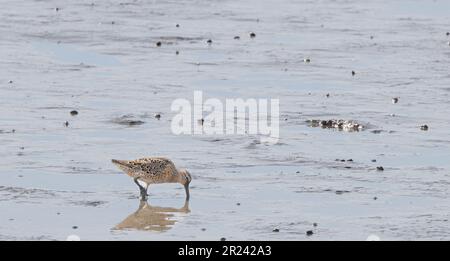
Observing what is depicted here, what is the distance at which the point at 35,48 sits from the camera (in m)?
23.4

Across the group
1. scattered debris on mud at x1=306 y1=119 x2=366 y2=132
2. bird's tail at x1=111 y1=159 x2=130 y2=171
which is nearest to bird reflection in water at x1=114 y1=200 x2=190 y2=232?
bird's tail at x1=111 y1=159 x2=130 y2=171

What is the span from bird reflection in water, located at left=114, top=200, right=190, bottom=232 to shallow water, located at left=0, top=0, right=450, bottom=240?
0.13ft

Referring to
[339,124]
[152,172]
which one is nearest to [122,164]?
[152,172]

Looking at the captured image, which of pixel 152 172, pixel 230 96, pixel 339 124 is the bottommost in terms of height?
pixel 152 172

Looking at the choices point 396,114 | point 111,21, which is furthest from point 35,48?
point 396,114

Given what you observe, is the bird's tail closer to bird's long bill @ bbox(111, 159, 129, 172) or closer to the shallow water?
bird's long bill @ bbox(111, 159, 129, 172)

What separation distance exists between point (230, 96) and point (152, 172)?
5288 mm

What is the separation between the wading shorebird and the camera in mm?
14757

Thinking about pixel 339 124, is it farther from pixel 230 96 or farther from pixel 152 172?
pixel 152 172

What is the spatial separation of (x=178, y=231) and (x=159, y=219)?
0.65 meters

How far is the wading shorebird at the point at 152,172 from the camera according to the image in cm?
1476

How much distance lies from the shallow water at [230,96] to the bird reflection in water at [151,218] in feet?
0.13

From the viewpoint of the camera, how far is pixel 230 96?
20031 millimetres

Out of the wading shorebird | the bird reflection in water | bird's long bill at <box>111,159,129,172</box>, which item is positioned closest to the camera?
the bird reflection in water
